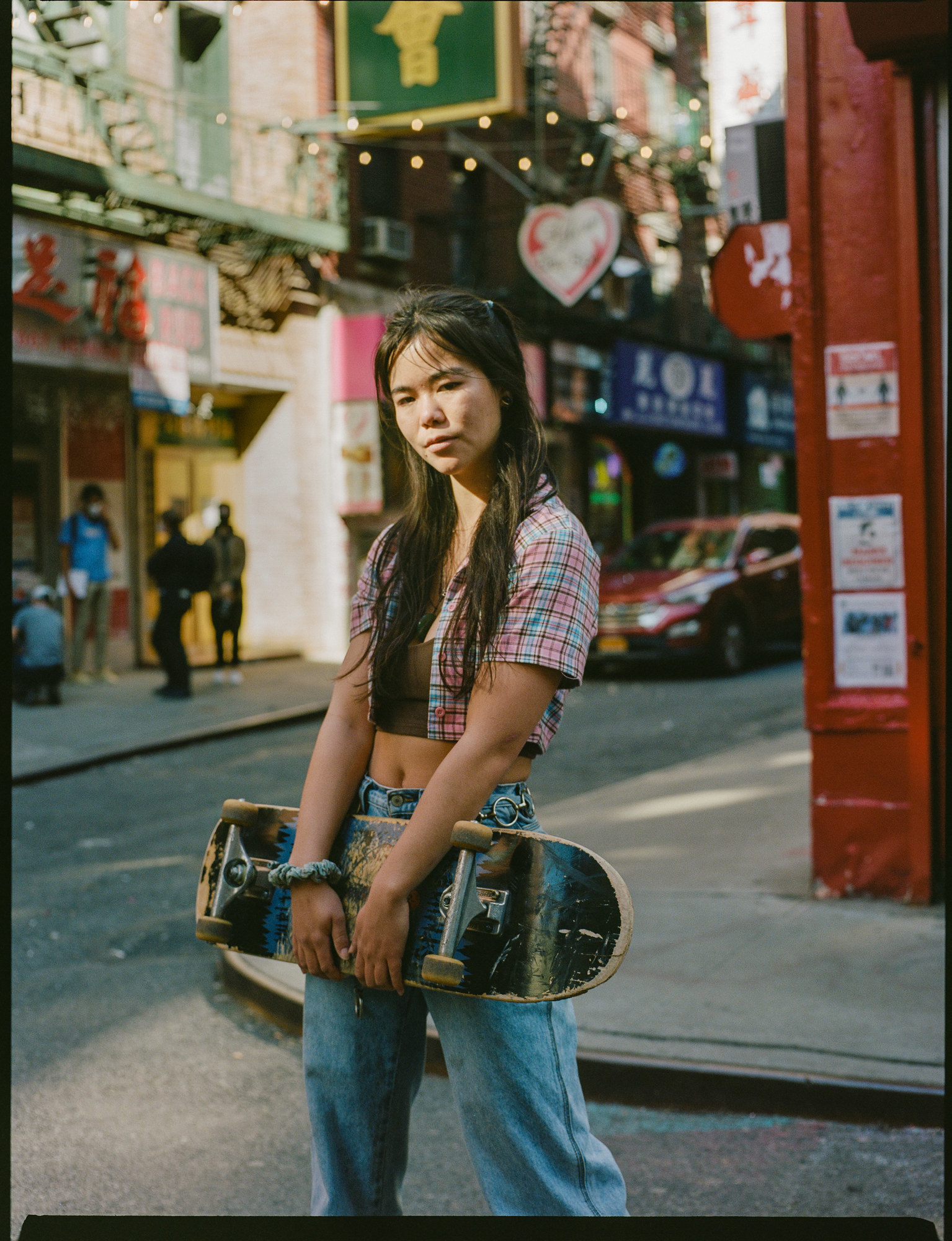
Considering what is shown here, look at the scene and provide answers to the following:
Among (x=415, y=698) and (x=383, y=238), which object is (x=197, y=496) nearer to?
(x=383, y=238)

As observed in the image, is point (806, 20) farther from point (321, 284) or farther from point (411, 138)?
point (411, 138)

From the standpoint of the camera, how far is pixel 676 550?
1644 centimetres

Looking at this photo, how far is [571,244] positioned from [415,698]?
49.6ft

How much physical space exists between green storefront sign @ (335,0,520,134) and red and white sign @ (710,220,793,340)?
1.91 metres

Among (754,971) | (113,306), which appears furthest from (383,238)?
(754,971)

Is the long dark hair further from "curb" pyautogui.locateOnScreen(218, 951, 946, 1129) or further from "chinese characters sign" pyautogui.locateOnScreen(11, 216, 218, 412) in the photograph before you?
"chinese characters sign" pyautogui.locateOnScreen(11, 216, 218, 412)

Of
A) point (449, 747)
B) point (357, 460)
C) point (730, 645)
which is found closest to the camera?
point (449, 747)

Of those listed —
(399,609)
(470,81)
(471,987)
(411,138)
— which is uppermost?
(411,138)

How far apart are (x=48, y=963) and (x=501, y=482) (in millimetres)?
3992

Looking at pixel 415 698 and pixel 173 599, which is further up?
pixel 415 698

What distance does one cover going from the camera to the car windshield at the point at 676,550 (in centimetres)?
1612

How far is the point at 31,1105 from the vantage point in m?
4.05

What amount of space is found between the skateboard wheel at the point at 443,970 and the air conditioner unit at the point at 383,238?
17.4 metres

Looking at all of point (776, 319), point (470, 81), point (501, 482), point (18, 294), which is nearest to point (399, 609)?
point (501, 482)
